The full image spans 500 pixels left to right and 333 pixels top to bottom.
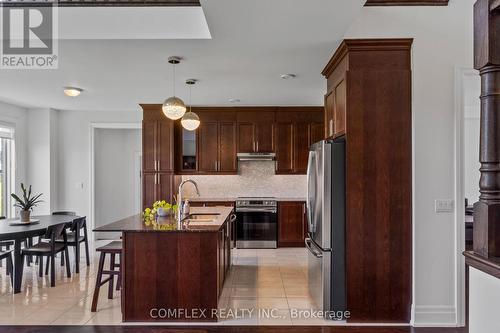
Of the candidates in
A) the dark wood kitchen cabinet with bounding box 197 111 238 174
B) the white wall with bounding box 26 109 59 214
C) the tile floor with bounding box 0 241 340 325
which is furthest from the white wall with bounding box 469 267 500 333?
the white wall with bounding box 26 109 59 214

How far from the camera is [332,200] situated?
3246 millimetres

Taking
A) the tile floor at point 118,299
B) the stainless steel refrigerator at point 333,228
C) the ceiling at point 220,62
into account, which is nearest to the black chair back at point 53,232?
the tile floor at point 118,299

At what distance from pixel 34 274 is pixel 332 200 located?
14.1 feet

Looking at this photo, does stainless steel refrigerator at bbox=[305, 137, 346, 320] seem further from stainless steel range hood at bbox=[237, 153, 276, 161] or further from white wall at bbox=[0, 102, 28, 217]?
white wall at bbox=[0, 102, 28, 217]

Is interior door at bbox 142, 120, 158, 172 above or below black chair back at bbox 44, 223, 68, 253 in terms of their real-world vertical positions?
above

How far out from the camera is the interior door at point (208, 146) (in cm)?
Result: 667

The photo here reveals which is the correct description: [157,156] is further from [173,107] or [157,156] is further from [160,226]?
[160,226]

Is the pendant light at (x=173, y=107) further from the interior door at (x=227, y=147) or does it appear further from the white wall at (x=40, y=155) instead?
the white wall at (x=40, y=155)

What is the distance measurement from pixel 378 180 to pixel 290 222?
343 centimetres

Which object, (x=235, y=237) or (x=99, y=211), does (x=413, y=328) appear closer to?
(x=235, y=237)

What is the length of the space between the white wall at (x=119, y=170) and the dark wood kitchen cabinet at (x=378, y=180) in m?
5.52

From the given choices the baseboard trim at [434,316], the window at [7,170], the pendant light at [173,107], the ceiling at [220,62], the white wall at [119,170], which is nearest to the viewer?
the ceiling at [220,62]

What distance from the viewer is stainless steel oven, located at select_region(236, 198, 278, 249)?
21.0 feet

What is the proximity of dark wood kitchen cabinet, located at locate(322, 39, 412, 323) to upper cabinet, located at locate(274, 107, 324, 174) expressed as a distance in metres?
3.42
